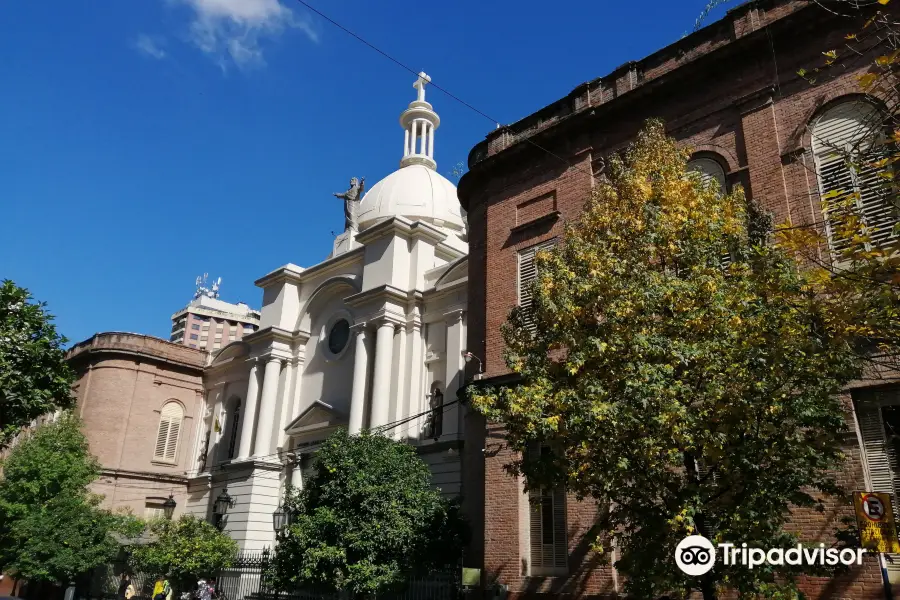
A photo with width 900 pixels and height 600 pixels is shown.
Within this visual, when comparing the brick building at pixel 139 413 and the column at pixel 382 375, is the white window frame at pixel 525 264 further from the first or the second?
the brick building at pixel 139 413

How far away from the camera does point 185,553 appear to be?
24250 millimetres

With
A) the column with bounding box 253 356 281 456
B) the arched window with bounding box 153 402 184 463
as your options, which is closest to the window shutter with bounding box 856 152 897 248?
the column with bounding box 253 356 281 456

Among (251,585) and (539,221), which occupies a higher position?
(539,221)

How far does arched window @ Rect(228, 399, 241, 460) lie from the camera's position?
35.2 meters

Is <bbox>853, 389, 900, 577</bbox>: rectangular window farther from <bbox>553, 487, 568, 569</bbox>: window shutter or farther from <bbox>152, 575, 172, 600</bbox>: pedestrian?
<bbox>152, 575, 172, 600</bbox>: pedestrian

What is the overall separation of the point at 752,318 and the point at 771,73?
7551mm

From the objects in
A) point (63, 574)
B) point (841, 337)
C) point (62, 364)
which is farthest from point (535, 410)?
point (63, 574)

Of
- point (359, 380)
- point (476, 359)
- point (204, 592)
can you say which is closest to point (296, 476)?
point (359, 380)

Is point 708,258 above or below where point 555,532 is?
above

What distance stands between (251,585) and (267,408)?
9.00 m

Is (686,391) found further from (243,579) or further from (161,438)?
(161,438)

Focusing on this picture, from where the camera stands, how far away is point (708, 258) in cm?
1042

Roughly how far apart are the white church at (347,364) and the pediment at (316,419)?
52 millimetres

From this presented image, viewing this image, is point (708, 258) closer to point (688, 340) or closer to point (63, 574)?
point (688, 340)
